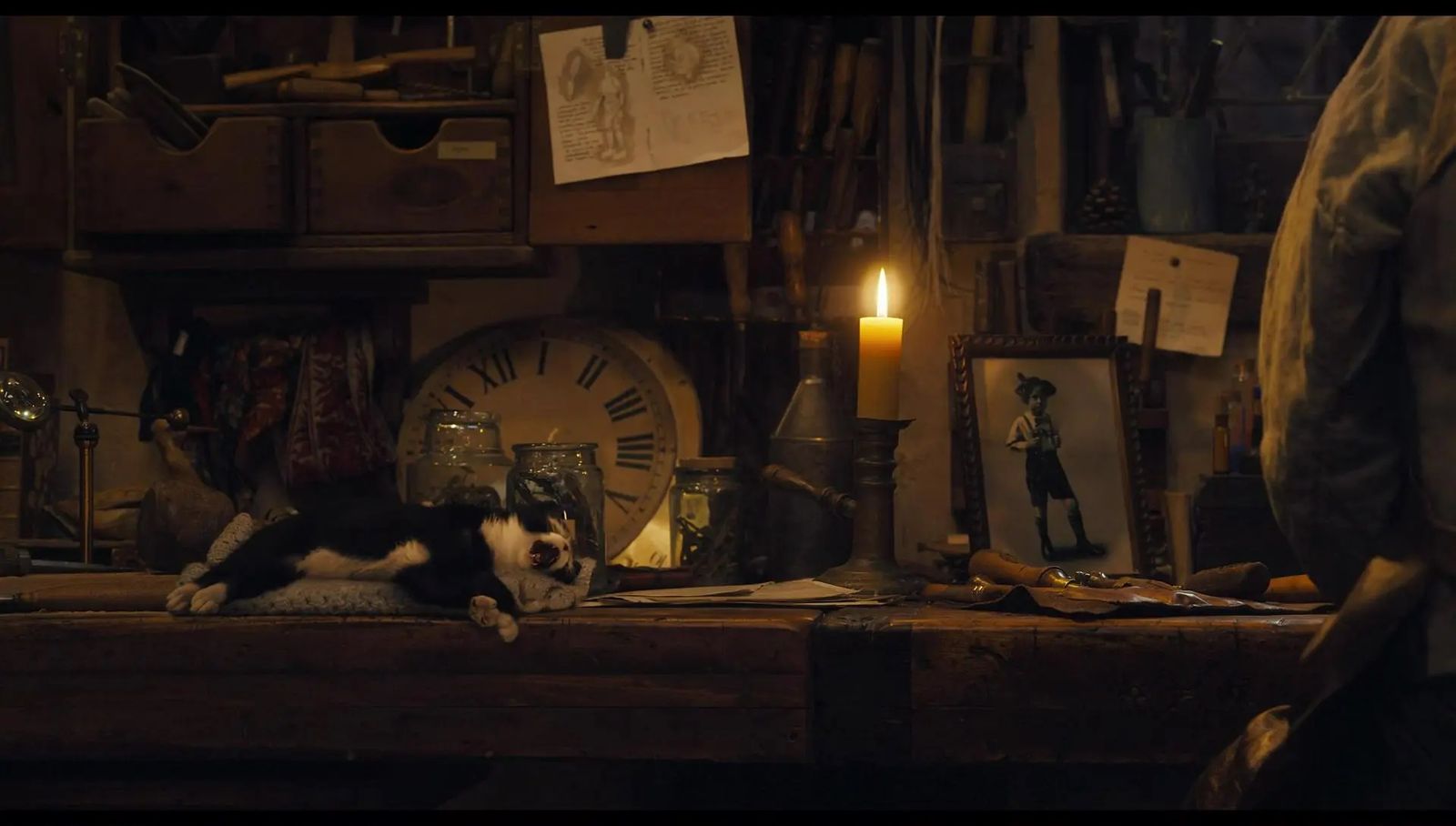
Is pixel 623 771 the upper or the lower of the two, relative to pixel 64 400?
lower

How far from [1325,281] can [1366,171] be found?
92mm

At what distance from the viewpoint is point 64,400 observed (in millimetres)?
2357

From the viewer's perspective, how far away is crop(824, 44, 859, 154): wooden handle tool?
2.19 meters

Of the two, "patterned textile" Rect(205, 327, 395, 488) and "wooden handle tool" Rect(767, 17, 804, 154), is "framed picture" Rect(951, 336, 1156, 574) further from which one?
"patterned textile" Rect(205, 327, 395, 488)

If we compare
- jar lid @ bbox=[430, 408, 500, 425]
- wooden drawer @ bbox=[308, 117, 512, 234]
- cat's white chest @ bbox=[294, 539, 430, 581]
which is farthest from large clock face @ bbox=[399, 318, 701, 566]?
cat's white chest @ bbox=[294, 539, 430, 581]

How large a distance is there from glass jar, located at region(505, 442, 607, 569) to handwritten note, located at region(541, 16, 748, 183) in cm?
40

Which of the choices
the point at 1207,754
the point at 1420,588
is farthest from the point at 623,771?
the point at 1420,588

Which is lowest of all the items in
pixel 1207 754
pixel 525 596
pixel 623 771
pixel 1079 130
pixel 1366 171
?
pixel 623 771

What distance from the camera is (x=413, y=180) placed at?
2076 millimetres

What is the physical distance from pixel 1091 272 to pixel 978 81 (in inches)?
13.4

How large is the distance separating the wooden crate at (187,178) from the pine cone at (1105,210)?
3.88ft

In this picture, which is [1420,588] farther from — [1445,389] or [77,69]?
[77,69]

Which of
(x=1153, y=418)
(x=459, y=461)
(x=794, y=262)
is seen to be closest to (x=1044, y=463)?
(x=1153, y=418)

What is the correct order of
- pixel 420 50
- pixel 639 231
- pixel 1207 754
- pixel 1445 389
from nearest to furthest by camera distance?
→ pixel 1445 389, pixel 1207 754, pixel 639 231, pixel 420 50
